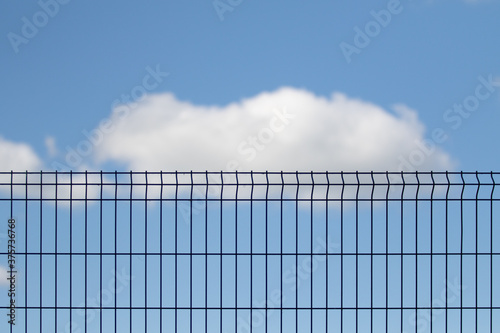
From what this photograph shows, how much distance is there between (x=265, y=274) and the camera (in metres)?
11.7

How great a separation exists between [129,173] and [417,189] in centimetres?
462

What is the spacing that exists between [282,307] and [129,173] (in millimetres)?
3234

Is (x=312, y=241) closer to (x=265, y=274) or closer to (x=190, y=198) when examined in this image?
(x=265, y=274)

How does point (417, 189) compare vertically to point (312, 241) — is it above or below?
above

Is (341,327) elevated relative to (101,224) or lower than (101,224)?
lower

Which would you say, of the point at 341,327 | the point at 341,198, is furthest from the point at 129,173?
the point at 341,327

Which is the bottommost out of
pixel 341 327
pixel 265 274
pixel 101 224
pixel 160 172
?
pixel 341 327

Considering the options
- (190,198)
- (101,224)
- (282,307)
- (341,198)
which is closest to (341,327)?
(282,307)

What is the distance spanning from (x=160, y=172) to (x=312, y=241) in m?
2.65

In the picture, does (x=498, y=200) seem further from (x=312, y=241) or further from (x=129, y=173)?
(x=129, y=173)

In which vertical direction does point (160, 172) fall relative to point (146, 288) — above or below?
above

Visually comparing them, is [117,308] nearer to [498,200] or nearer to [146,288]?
[146,288]

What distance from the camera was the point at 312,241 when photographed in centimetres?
1173

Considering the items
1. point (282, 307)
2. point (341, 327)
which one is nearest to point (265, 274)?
point (282, 307)
